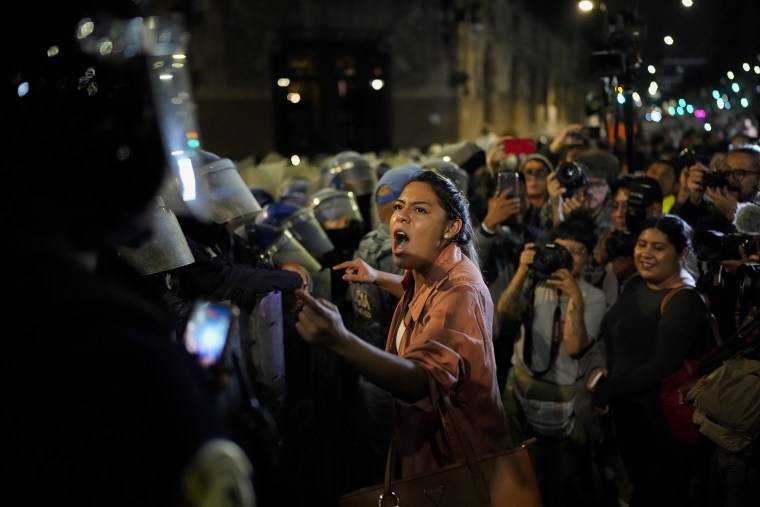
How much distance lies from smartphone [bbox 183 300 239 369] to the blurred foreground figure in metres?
0.12

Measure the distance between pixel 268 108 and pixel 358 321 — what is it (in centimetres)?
1620

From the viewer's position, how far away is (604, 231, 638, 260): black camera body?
4.57 metres

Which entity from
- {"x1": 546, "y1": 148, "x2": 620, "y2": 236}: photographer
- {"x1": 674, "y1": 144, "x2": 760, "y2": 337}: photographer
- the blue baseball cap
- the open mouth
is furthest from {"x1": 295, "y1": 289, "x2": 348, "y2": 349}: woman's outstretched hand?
{"x1": 546, "y1": 148, "x2": 620, "y2": 236}: photographer

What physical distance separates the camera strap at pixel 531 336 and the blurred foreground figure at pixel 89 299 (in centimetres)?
324

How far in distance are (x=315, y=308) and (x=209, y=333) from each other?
481 millimetres

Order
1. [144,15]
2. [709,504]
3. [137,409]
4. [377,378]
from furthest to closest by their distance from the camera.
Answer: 1. [709,504]
2. [377,378]
3. [144,15]
4. [137,409]

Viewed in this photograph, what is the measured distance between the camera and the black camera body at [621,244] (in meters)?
4.57

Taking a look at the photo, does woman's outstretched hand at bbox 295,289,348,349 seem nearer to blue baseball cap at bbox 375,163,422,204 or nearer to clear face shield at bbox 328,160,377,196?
blue baseball cap at bbox 375,163,422,204

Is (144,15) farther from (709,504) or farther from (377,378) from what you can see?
(709,504)

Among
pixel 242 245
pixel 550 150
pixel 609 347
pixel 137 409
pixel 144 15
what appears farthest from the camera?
pixel 550 150

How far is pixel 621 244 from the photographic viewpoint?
458cm

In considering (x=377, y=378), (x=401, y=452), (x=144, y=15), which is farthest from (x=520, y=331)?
(x=144, y=15)

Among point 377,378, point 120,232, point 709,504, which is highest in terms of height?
point 120,232

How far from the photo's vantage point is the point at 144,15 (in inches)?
59.1
